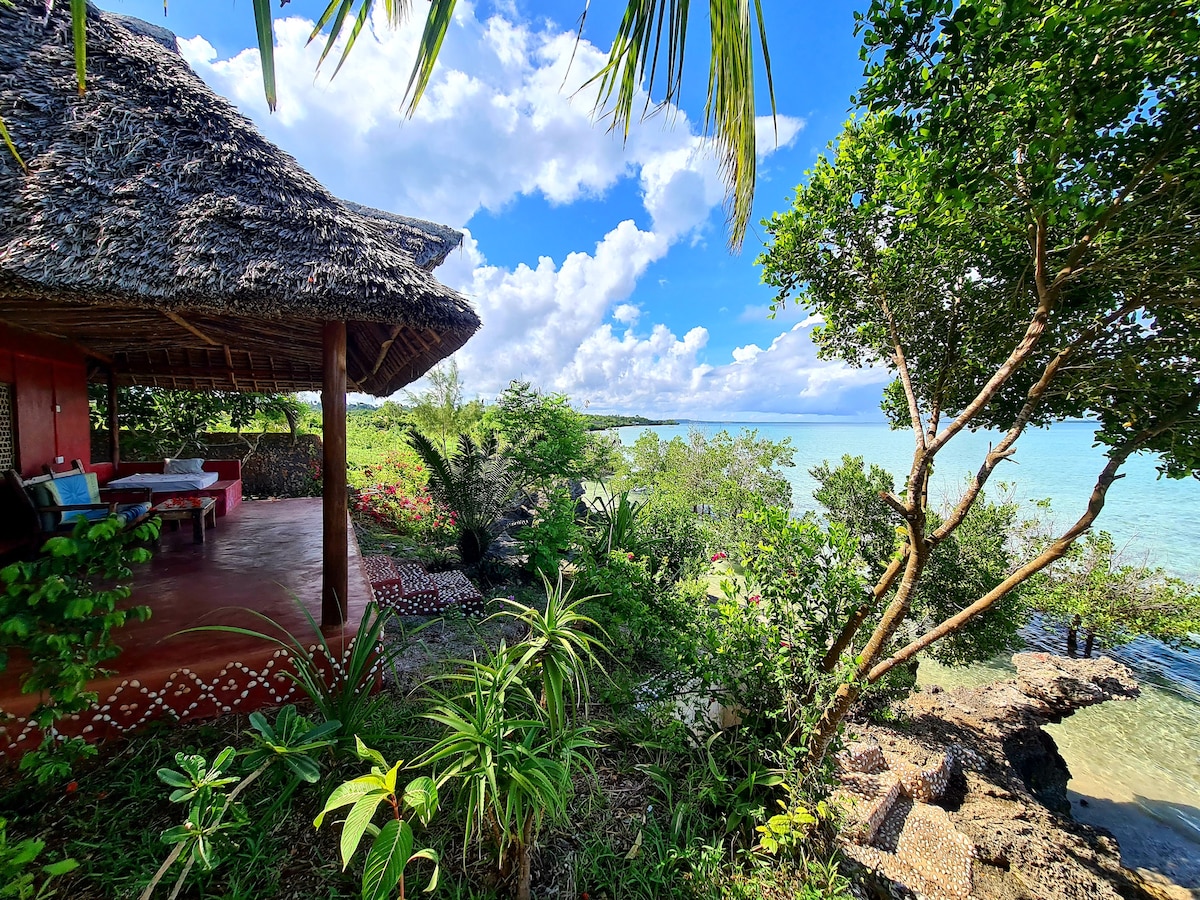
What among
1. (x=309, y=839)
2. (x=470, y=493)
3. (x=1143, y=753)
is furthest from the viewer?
(x=1143, y=753)

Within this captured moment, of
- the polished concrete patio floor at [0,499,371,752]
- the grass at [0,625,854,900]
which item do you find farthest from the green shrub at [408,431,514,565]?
the grass at [0,625,854,900]

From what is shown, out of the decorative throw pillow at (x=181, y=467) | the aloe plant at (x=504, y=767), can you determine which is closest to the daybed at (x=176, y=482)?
the decorative throw pillow at (x=181, y=467)

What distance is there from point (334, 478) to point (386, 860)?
7.60 ft

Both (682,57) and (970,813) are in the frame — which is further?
(970,813)

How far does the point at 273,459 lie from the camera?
9078 millimetres

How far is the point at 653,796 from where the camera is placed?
265cm

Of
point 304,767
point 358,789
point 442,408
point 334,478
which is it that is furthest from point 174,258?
point 442,408

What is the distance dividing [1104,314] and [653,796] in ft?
11.5

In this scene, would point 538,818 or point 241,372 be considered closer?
point 538,818

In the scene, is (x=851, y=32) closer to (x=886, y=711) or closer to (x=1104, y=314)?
(x=1104, y=314)

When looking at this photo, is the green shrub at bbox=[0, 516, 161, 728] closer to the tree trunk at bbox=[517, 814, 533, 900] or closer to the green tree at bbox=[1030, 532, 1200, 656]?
the tree trunk at bbox=[517, 814, 533, 900]

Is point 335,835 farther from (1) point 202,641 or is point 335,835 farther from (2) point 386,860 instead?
(1) point 202,641

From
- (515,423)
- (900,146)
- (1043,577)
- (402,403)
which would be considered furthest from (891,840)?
(402,403)

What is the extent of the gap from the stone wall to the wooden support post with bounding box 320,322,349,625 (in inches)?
266
